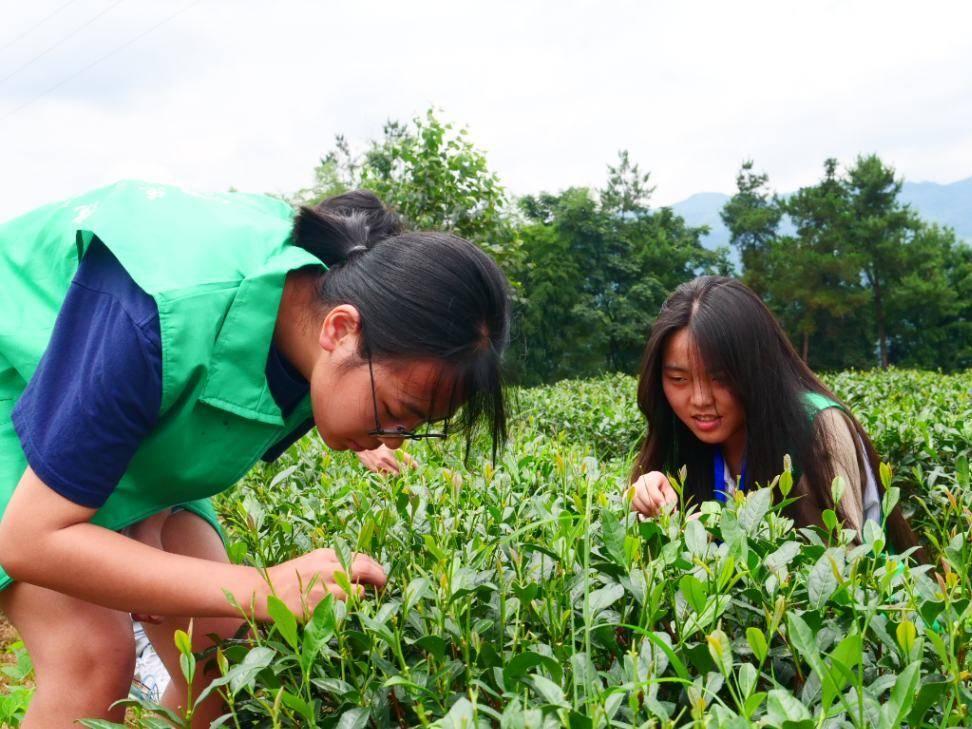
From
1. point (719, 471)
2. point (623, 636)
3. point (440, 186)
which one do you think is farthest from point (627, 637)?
point (440, 186)

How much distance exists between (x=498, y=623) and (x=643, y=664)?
21 cm

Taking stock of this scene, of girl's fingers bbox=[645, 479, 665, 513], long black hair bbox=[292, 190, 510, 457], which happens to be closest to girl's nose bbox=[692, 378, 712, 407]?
girl's fingers bbox=[645, 479, 665, 513]

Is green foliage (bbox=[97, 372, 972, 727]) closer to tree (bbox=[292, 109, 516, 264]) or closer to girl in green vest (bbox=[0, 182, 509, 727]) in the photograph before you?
girl in green vest (bbox=[0, 182, 509, 727])

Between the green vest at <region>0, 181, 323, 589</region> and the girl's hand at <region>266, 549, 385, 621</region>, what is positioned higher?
the green vest at <region>0, 181, 323, 589</region>

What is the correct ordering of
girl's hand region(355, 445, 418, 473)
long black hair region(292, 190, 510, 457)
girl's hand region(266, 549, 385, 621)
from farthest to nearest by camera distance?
girl's hand region(355, 445, 418, 473) < long black hair region(292, 190, 510, 457) < girl's hand region(266, 549, 385, 621)

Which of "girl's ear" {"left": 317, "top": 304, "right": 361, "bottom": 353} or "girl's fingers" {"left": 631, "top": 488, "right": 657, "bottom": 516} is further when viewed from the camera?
"girl's fingers" {"left": 631, "top": 488, "right": 657, "bottom": 516}

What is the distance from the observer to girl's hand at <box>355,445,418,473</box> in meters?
2.07

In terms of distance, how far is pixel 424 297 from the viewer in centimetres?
147

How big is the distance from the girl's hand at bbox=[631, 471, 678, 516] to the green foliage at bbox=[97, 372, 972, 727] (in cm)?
37

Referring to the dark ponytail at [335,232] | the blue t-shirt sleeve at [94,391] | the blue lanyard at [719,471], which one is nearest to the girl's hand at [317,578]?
the blue t-shirt sleeve at [94,391]

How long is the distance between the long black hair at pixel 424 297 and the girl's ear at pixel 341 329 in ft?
0.05

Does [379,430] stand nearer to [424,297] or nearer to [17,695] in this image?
[424,297]

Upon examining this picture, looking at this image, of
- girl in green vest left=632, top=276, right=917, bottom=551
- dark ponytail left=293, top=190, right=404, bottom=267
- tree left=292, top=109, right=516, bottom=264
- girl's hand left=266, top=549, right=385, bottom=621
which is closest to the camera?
girl's hand left=266, top=549, right=385, bottom=621

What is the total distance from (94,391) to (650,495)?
106cm
